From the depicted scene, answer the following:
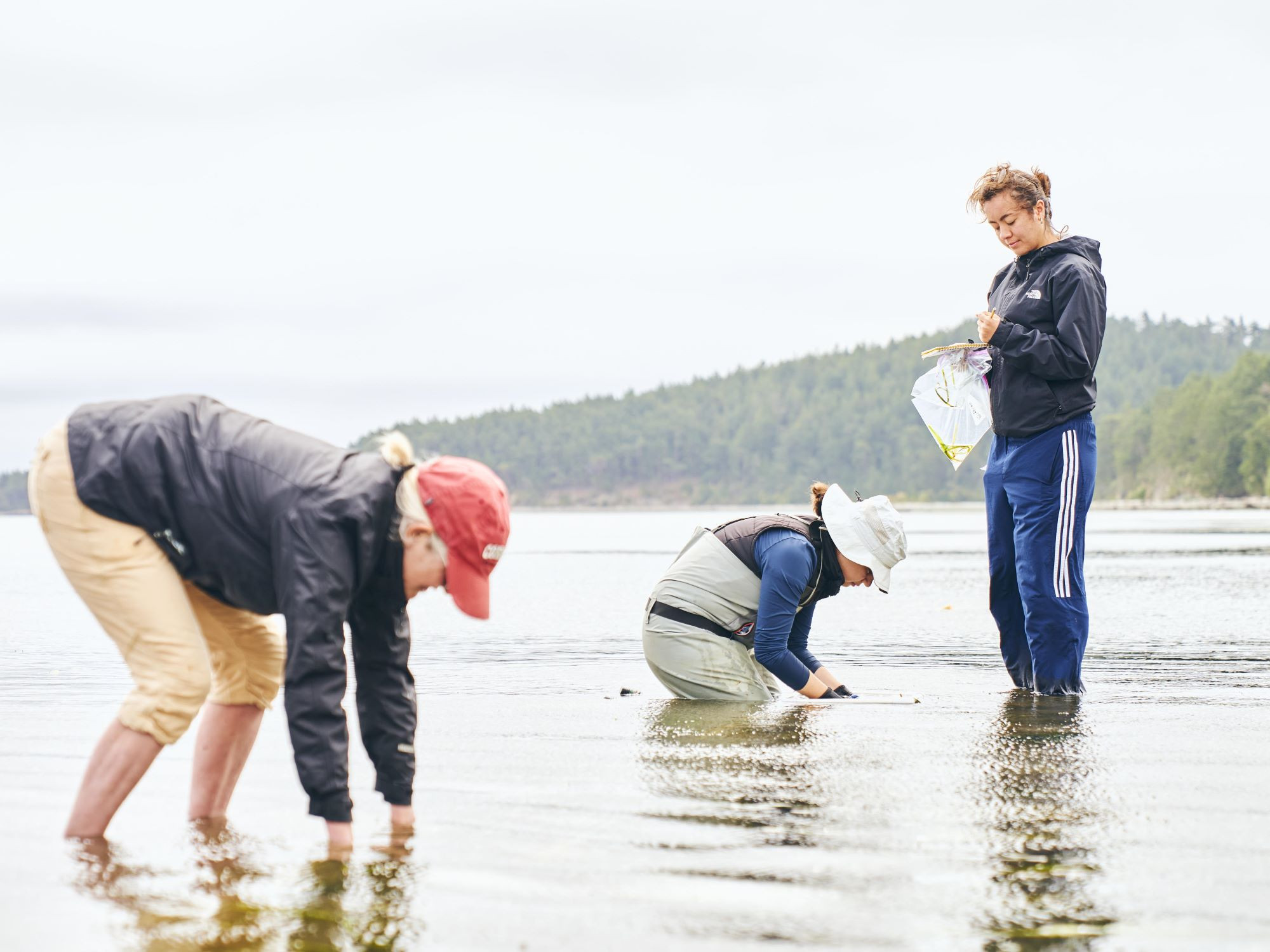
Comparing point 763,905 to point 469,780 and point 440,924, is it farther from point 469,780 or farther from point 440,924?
point 469,780

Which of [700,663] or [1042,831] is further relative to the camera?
[700,663]

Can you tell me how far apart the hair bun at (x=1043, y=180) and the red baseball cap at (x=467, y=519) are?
394cm

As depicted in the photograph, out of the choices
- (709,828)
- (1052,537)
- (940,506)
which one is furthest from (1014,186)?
(940,506)

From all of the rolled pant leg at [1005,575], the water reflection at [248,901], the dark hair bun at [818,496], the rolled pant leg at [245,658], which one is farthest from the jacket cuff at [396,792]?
the rolled pant leg at [1005,575]

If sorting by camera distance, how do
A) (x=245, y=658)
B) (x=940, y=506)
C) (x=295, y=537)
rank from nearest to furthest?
(x=295, y=537)
(x=245, y=658)
(x=940, y=506)

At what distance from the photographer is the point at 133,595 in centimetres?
340

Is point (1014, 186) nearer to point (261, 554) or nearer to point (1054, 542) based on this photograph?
point (1054, 542)

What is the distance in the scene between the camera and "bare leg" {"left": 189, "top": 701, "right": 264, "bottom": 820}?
382cm

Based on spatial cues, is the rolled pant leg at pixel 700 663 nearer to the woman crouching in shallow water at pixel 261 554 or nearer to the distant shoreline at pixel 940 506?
the woman crouching in shallow water at pixel 261 554

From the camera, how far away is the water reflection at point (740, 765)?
12.3ft

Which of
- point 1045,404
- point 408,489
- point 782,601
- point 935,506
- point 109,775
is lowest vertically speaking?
point 935,506

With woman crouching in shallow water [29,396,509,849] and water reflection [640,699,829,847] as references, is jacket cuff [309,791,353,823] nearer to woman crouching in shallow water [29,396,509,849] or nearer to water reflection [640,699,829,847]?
woman crouching in shallow water [29,396,509,849]

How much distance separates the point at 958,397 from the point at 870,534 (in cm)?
139

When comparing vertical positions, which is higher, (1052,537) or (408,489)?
(408,489)
